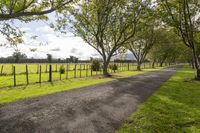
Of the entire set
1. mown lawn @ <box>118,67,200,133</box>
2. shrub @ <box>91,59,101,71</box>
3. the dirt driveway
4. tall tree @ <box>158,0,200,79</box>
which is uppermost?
tall tree @ <box>158,0,200,79</box>

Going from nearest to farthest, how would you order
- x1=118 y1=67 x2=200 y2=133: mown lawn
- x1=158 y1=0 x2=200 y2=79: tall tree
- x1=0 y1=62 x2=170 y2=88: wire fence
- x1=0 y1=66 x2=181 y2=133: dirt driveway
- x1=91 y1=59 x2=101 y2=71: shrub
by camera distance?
x1=0 y1=66 x2=181 y2=133: dirt driveway < x1=118 y1=67 x2=200 y2=133: mown lawn < x1=0 y1=62 x2=170 y2=88: wire fence < x1=158 y1=0 x2=200 y2=79: tall tree < x1=91 y1=59 x2=101 y2=71: shrub

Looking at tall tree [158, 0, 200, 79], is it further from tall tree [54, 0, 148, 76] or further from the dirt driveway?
the dirt driveway

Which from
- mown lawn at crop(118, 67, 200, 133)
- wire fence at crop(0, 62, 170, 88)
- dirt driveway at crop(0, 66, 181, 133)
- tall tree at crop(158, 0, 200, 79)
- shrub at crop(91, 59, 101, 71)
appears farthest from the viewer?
shrub at crop(91, 59, 101, 71)

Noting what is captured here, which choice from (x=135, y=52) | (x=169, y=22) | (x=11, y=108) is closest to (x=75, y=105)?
(x=11, y=108)

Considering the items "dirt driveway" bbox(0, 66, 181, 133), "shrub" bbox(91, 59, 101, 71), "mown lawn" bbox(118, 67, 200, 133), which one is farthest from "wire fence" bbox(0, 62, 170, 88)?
"mown lawn" bbox(118, 67, 200, 133)

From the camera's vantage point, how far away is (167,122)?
841 centimetres

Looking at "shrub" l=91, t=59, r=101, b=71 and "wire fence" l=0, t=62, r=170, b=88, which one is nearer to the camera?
"wire fence" l=0, t=62, r=170, b=88

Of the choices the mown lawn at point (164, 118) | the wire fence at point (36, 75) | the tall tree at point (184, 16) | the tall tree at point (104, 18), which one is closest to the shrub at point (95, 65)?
the wire fence at point (36, 75)

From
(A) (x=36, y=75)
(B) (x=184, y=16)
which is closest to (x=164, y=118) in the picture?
(B) (x=184, y=16)

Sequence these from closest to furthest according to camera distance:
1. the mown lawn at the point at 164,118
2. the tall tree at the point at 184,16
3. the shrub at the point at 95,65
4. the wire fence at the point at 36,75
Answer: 1. the mown lawn at the point at 164,118
2. the wire fence at the point at 36,75
3. the tall tree at the point at 184,16
4. the shrub at the point at 95,65

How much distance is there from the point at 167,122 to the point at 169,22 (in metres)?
21.8

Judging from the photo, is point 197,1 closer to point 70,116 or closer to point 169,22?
point 169,22

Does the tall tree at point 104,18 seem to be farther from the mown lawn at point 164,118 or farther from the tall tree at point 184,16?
the mown lawn at point 164,118

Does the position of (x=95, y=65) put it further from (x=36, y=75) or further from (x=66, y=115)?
(x=66, y=115)
